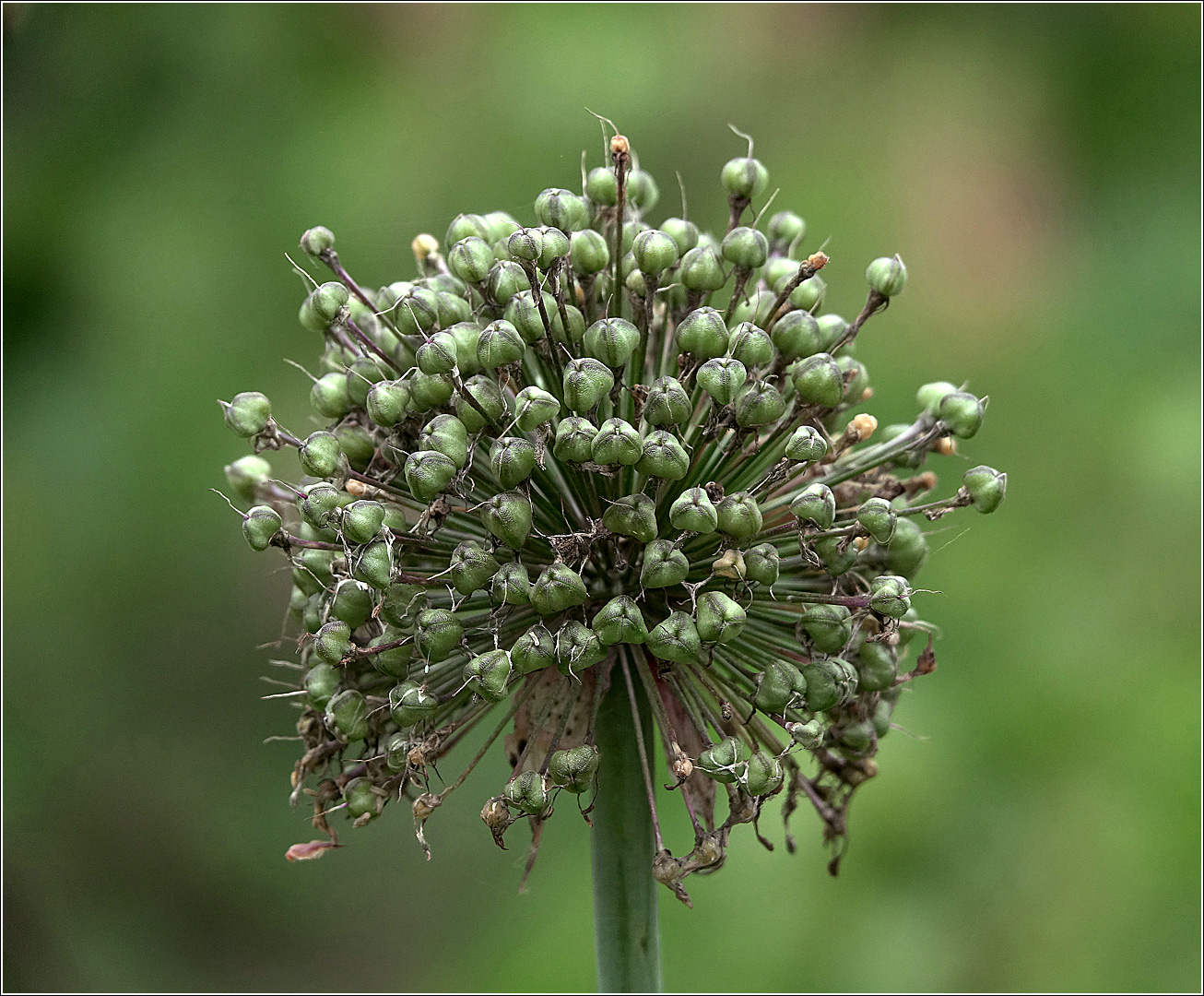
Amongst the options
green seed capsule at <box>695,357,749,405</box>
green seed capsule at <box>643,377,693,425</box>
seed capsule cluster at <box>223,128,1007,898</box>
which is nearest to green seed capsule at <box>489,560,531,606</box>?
seed capsule cluster at <box>223,128,1007,898</box>

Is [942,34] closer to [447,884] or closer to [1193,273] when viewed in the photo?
[1193,273]

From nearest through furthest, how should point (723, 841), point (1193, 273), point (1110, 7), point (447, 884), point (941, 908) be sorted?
point (723, 841), point (941, 908), point (1193, 273), point (1110, 7), point (447, 884)

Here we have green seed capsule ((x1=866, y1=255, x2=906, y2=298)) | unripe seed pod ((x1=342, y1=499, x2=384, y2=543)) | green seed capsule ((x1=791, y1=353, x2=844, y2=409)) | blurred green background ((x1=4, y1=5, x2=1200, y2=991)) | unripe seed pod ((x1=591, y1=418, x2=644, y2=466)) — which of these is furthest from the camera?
blurred green background ((x1=4, y1=5, x2=1200, y2=991))

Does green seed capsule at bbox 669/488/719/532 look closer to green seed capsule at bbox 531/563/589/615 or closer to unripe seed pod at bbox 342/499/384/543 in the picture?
green seed capsule at bbox 531/563/589/615

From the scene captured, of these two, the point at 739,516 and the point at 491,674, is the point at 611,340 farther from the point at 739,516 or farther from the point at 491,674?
the point at 491,674

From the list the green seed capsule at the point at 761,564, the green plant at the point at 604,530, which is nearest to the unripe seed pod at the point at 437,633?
the green plant at the point at 604,530

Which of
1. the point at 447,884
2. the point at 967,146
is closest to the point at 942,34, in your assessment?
the point at 967,146
